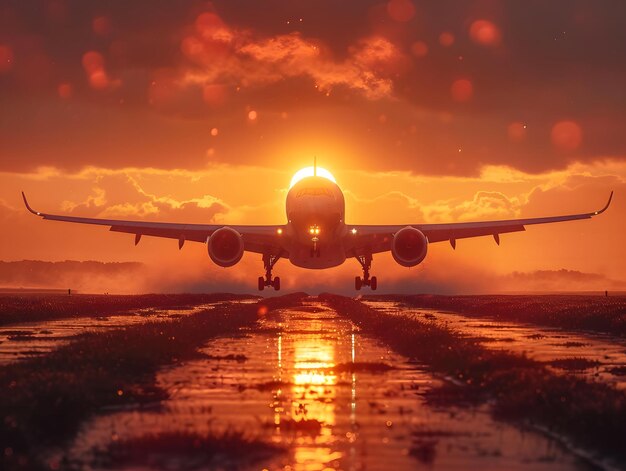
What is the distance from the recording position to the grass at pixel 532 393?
13.8 meters

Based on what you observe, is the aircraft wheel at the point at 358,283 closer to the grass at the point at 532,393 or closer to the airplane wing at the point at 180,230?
the airplane wing at the point at 180,230

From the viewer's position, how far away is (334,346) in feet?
109

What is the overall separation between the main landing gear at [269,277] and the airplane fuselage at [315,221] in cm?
586

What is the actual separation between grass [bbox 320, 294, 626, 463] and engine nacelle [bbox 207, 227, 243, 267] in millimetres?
18304

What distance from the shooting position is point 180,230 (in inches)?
2064

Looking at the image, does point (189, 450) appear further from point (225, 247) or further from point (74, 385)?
point (225, 247)

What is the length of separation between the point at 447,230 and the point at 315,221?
34.4 ft

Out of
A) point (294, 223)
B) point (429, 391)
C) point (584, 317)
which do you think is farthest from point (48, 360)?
point (584, 317)

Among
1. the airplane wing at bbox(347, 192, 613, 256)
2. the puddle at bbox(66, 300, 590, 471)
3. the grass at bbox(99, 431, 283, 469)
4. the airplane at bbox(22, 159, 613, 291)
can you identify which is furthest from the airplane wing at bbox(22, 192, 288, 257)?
the grass at bbox(99, 431, 283, 469)

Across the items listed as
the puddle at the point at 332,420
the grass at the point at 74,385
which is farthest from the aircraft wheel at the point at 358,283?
the puddle at the point at 332,420

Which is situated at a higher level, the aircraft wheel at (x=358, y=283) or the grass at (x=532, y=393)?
the aircraft wheel at (x=358, y=283)

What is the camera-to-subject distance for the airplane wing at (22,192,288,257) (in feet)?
167

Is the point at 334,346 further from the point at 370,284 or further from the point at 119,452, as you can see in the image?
the point at 370,284

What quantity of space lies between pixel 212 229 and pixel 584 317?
22.8 metres
